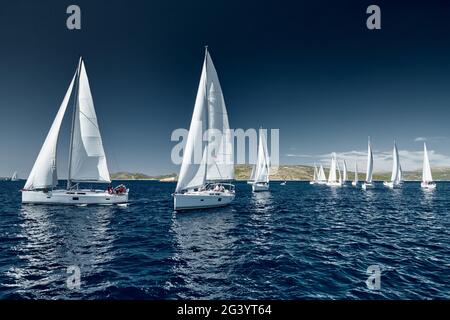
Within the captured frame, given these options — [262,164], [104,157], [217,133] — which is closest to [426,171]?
[262,164]

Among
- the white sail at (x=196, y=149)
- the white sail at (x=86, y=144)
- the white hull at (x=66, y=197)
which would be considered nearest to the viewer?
the white sail at (x=196, y=149)

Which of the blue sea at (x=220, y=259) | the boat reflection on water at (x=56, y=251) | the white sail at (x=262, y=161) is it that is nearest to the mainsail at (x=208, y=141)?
the blue sea at (x=220, y=259)

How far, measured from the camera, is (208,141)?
36.8 m

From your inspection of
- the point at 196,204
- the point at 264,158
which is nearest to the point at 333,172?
the point at 264,158

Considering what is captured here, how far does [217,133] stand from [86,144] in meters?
20.5

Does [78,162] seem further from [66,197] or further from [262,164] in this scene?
[262,164]

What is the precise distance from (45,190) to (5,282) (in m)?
Result: 30.0

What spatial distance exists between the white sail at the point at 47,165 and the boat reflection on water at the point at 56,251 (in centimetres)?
786

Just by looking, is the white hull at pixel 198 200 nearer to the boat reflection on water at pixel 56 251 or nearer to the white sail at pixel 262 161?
the boat reflection on water at pixel 56 251

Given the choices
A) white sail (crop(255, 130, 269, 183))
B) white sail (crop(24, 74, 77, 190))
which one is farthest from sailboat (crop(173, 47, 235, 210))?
white sail (crop(255, 130, 269, 183))

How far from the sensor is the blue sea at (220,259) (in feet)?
36.0

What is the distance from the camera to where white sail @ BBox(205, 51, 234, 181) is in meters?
37.0

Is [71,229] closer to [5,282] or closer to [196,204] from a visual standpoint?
[5,282]

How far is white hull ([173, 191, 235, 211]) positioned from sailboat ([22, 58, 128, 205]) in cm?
1249
